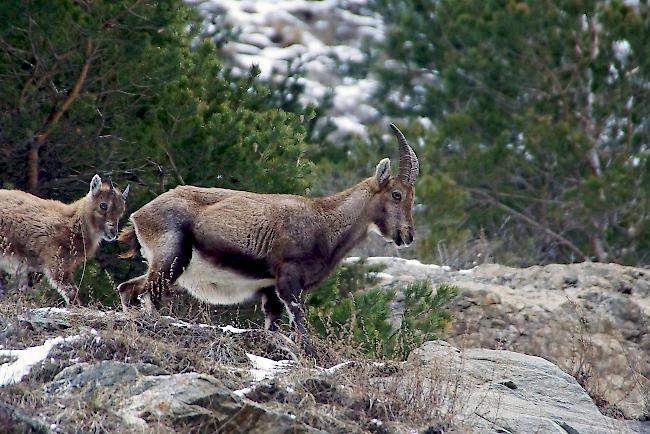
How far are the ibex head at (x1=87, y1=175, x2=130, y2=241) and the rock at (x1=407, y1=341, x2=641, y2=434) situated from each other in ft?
12.1

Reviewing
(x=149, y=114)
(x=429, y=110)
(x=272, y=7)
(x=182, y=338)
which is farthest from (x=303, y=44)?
(x=182, y=338)

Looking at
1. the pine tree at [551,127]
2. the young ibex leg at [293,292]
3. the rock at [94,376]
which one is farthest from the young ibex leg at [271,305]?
the pine tree at [551,127]

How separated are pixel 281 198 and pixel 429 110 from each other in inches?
737

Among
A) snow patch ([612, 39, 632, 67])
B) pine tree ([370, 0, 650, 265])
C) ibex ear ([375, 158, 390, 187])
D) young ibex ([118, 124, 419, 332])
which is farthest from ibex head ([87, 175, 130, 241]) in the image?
snow patch ([612, 39, 632, 67])

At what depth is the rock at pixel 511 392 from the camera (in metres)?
8.79

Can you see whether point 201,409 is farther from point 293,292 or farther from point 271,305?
point 271,305

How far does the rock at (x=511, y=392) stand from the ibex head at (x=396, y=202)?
1.27m

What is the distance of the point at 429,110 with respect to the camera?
29.3 meters

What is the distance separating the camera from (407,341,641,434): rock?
346 inches

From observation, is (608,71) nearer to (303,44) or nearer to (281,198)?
(281,198)

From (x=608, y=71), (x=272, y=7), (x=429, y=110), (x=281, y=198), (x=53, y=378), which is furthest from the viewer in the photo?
(x=272, y=7)

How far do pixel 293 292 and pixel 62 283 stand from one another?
259cm

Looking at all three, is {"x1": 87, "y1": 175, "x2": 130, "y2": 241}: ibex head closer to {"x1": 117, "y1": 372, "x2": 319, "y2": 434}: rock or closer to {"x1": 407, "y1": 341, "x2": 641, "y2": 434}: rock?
{"x1": 407, "y1": 341, "x2": 641, "y2": 434}: rock

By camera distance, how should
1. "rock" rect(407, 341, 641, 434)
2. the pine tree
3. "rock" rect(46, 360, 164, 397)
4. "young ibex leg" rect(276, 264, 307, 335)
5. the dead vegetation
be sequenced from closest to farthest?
the dead vegetation, "rock" rect(46, 360, 164, 397), "rock" rect(407, 341, 641, 434), "young ibex leg" rect(276, 264, 307, 335), the pine tree
